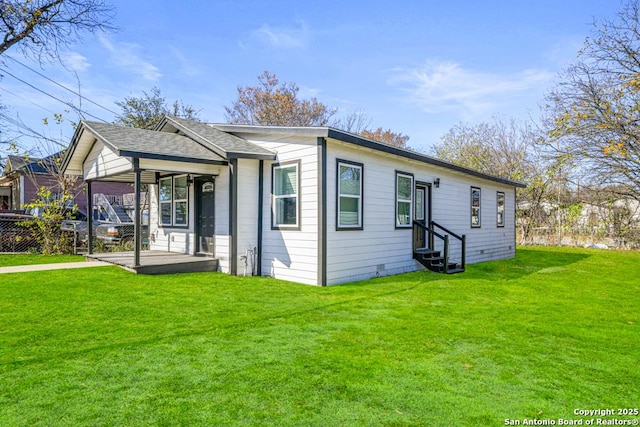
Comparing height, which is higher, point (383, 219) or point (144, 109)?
point (144, 109)

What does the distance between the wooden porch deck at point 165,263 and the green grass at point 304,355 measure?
38.3 inches

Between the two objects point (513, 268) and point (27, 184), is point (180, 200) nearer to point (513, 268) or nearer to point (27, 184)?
point (513, 268)

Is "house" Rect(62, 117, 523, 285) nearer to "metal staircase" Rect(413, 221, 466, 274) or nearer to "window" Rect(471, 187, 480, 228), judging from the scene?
"metal staircase" Rect(413, 221, 466, 274)

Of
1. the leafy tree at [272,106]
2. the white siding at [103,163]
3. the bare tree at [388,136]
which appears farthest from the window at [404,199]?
the bare tree at [388,136]

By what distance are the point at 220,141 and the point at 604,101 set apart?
438 inches

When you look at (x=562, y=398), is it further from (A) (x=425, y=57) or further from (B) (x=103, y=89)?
(B) (x=103, y=89)

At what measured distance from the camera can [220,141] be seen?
8406 mm

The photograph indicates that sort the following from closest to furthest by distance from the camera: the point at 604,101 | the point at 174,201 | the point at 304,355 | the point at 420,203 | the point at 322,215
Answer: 1. the point at 304,355
2. the point at 322,215
3. the point at 174,201
4. the point at 420,203
5. the point at 604,101

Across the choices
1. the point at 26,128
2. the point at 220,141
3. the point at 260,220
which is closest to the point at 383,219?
the point at 260,220

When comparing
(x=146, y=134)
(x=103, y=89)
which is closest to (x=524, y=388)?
(x=146, y=134)

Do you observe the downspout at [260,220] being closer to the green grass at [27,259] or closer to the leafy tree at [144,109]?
the green grass at [27,259]

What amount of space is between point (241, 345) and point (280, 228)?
4280mm

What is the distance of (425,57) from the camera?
47.0ft

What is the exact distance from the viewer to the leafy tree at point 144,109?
1925 cm
